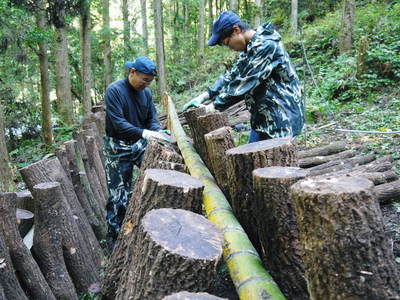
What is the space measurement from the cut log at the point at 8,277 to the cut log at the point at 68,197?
0.71m

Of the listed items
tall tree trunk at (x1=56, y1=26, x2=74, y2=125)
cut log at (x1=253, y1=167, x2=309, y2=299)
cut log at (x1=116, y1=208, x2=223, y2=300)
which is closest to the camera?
cut log at (x1=116, y1=208, x2=223, y2=300)

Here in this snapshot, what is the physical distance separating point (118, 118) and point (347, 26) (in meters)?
10.7

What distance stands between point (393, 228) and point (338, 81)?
7.80 m

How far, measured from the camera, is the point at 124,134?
14.5ft

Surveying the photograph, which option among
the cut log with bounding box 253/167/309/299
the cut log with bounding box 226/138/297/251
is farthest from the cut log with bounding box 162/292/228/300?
the cut log with bounding box 226/138/297/251

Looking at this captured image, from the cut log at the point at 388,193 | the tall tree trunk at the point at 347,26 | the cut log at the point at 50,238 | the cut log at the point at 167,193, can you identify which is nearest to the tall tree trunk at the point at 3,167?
the cut log at the point at 50,238

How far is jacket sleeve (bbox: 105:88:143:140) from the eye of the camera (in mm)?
4348

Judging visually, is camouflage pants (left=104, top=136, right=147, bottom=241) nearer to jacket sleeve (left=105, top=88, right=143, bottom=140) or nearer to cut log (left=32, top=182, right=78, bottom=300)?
jacket sleeve (left=105, top=88, right=143, bottom=140)

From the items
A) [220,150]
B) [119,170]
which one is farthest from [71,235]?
[220,150]

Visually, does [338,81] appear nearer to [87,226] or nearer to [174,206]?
[87,226]

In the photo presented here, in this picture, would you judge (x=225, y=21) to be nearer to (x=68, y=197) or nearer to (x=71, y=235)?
→ (x=68, y=197)

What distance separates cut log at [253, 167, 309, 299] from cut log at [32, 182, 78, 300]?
210 centimetres

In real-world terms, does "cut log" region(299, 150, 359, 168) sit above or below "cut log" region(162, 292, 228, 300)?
below

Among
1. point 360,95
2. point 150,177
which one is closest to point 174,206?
point 150,177
